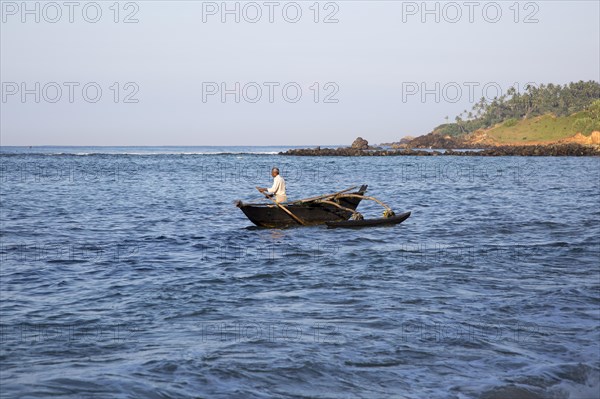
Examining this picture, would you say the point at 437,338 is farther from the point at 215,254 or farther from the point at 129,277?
the point at 215,254

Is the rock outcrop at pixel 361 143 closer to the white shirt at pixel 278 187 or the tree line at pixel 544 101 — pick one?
the tree line at pixel 544 101

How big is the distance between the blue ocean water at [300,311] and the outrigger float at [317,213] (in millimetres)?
439

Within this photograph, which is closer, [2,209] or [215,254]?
[215,254]

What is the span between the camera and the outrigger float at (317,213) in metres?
22.4

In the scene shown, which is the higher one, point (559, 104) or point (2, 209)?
point (559, 104)

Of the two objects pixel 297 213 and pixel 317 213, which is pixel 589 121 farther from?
pixel 297 213

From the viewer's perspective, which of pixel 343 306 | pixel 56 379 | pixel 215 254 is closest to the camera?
pixel 56 379

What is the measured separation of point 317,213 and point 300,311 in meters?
12.0

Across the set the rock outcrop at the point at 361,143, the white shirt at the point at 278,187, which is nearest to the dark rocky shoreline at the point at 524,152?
the rock outcrop at the point at 361,143

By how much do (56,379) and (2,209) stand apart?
24.1m

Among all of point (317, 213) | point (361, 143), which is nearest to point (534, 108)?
point (361, 143)

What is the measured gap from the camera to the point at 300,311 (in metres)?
11.4

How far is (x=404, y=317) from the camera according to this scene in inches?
431

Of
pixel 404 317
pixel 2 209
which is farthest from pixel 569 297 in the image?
pixel 2 209
